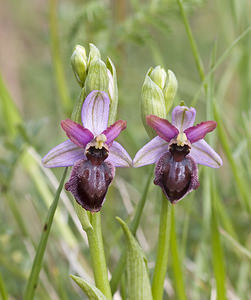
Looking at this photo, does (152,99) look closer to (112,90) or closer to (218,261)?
(112,90)

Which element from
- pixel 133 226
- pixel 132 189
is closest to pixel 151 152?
pixel 133 226

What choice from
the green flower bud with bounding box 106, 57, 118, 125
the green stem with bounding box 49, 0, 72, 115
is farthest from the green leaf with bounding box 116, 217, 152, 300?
the green stem with bounding box 49, 0, 72, 115

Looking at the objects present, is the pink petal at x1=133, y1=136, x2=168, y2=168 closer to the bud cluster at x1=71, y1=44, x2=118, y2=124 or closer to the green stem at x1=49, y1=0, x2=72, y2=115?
the bud cluster at x1=71, y1=44, x2=118, y2=124

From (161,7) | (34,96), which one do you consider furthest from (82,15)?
(34,96)

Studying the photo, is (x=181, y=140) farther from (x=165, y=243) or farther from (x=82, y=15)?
(x=82, y=15)

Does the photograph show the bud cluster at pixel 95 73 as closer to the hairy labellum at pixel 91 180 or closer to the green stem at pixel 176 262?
the hairy labellum at pixel 91 180

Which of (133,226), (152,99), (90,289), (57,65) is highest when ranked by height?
(57,65)
